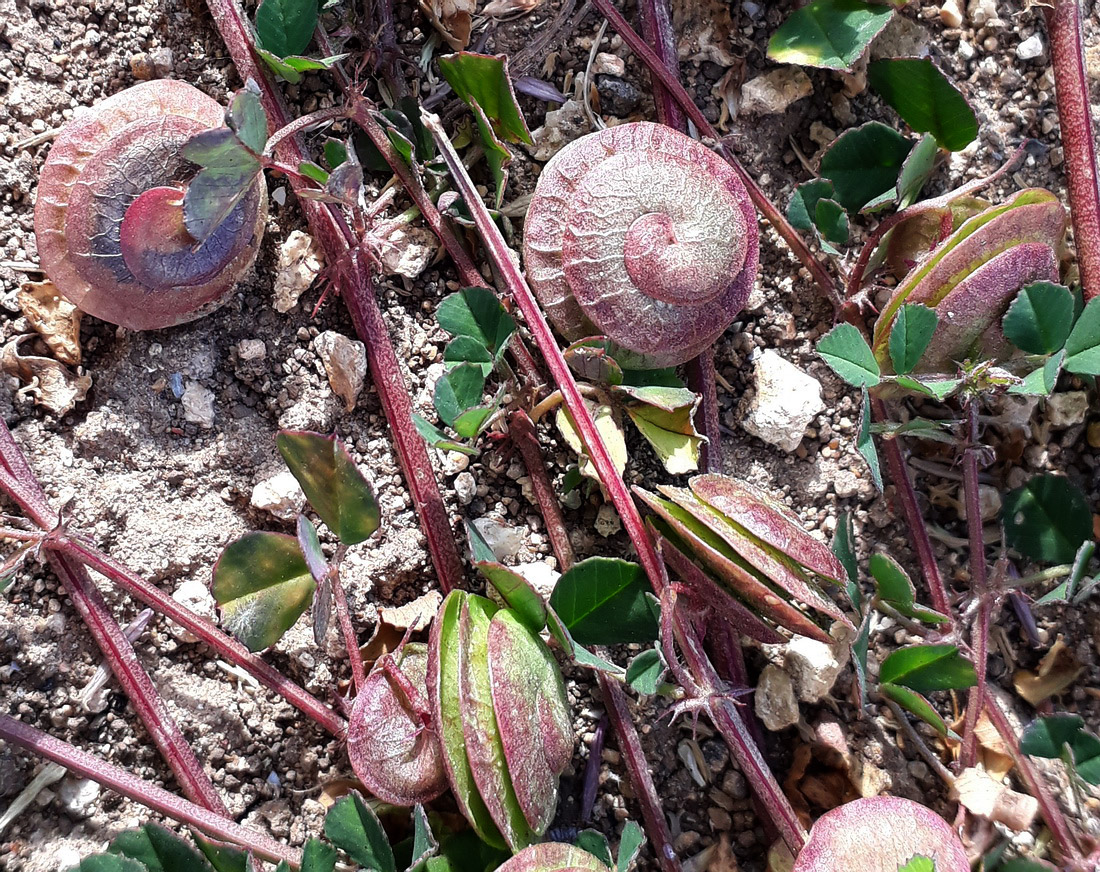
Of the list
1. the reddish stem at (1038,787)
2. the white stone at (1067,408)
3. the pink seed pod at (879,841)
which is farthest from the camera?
the white stone at (1067,408)

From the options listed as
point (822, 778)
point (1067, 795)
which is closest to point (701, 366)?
point (822, 778)

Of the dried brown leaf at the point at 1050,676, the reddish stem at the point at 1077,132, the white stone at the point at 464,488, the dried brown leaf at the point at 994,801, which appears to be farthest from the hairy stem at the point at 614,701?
the reddish stem at the point at 1077,132

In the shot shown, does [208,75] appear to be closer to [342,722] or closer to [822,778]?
[342,722]

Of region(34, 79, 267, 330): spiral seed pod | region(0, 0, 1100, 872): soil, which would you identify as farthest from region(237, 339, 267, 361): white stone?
region(34, 79, 267, 330): spiral seed pod

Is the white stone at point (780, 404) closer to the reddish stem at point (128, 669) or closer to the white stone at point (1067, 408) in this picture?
the white stone at point (1067, 408)

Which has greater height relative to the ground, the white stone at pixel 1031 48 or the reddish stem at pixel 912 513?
the white stone at pixel 1031 48

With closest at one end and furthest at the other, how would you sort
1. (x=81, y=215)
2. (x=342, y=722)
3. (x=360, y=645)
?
(x=81, y=215), (x=342, y=722), (x=360, y=645)
